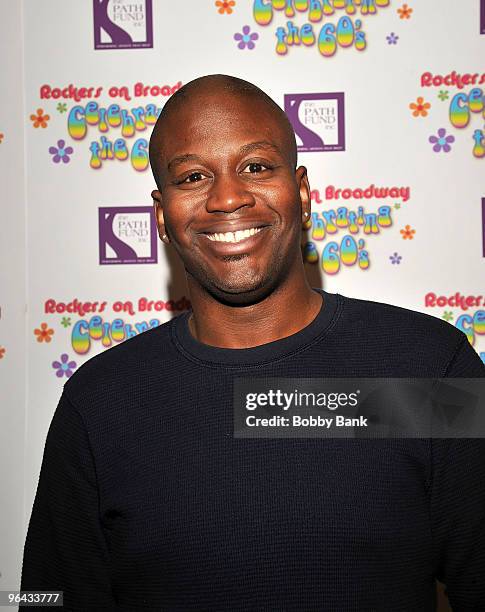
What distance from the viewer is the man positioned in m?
0.96

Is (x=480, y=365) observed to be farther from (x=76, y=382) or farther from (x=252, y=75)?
(x=252, y=75)

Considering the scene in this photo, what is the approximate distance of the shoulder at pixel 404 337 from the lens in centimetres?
103

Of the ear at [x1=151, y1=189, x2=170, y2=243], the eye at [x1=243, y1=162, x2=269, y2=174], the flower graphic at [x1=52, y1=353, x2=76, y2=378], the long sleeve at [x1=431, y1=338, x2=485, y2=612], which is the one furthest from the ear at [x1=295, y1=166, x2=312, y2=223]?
the flower graphic at [x1=52, y1=353, x2=76, y2=378]

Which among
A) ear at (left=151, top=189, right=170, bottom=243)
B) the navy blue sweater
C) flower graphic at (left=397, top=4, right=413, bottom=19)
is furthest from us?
flower graphic at (left=397, top=4, right=413, bottom=19)

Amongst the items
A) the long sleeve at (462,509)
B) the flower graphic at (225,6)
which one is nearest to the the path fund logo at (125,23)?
the flower graphic at (225,6)

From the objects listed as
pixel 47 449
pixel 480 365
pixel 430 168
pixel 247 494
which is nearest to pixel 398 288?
pixel 430 168

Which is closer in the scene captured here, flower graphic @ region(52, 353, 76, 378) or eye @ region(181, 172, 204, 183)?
eye @ region(181, 172, 204, 183)

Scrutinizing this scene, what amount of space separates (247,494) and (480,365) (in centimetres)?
43

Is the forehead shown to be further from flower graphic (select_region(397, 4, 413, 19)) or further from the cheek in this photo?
flower graphic (select_region(397, 4, 413, 19))

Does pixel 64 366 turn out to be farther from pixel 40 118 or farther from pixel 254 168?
pixel 254 168

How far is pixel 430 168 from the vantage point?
1.60 m

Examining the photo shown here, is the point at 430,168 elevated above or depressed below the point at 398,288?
above

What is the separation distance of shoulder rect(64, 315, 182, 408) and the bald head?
0.95 ft

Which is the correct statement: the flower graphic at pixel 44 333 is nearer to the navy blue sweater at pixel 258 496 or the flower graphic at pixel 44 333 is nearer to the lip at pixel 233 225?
the navy blue sweater at pixel 258 496
